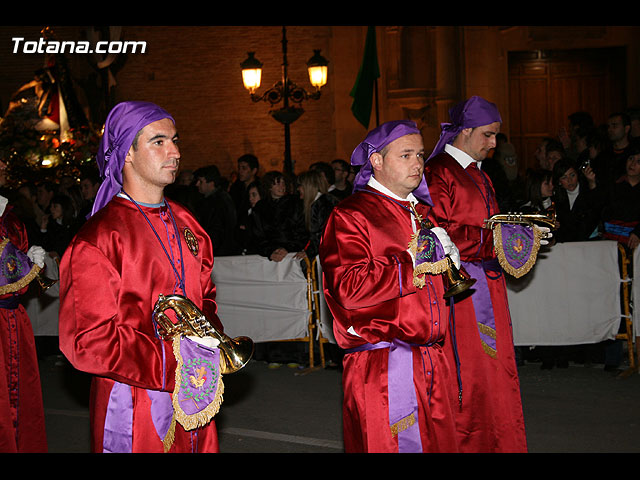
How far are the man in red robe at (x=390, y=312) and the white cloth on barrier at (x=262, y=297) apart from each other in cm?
491

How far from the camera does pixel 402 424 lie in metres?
3.73

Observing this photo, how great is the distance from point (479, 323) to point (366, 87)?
6824 millimetres

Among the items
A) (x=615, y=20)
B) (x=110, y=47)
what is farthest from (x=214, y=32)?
(x=615, y=20)

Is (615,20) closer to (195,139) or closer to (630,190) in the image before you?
(630,190)

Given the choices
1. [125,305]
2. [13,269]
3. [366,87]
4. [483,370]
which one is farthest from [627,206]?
[125,305]

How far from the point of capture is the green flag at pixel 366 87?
1081 centimetres

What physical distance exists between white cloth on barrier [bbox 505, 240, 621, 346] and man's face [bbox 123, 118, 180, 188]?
5448mm

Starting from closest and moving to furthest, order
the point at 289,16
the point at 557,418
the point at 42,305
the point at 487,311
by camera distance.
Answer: the point at 487,311
the point at 557,418
the point at 42,305
the point at 289,16

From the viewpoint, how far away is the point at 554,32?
16641 mm

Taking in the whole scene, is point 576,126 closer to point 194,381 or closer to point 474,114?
point 474,114

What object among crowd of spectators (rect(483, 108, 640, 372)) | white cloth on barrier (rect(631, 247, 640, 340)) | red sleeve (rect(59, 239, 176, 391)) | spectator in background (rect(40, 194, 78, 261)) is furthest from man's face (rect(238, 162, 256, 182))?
red sleeve (rect(59, 239, 176, 391))

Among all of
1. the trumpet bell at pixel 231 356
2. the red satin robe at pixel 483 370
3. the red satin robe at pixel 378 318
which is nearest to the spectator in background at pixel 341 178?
the red satin robe at pixel 483 370

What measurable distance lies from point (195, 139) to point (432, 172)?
15293mm

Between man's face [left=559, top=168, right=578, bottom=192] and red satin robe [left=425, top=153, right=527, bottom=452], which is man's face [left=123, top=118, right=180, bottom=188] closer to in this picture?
red satin robe [left=425, top=153, right=527, bottom=452]
